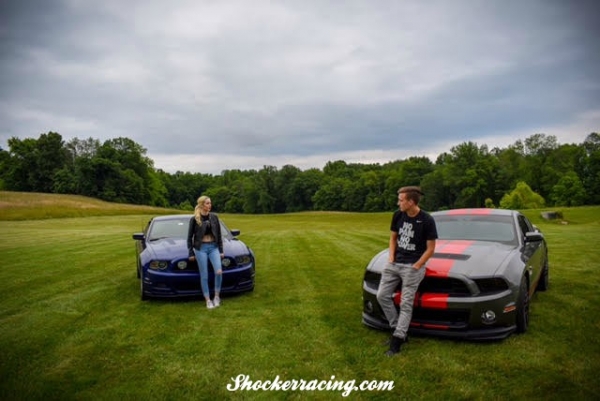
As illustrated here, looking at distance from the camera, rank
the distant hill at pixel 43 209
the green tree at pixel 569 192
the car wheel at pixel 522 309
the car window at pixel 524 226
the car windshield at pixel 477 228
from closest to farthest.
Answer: the car wheel at pixel 522 309 → the car windshield at pixel 477 228 → the car window at pixel 524 226 → the distant hill at pixel 43 209 → the green tree at pixel 569 192

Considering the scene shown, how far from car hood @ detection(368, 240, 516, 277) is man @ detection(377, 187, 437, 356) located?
32cm

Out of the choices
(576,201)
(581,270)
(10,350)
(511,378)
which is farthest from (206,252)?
(576,201)

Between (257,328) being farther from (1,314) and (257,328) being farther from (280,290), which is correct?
(1,314)

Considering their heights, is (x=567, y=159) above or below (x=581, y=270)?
above

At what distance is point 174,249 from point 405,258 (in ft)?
14.2

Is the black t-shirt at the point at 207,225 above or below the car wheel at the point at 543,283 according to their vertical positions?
above

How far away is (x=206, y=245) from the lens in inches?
253

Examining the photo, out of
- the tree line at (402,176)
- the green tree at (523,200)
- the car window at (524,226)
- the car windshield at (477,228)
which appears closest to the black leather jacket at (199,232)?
the car windshield at (477,228)

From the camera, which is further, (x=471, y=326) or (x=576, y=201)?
(x=576, y=201)

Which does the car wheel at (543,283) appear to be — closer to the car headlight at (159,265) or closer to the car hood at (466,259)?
the car hood at (466,259)

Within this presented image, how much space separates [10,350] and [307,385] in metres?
3.65

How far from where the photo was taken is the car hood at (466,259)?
4.52 m

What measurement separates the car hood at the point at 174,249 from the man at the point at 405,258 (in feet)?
11.1

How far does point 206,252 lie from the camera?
6426 millimetres
